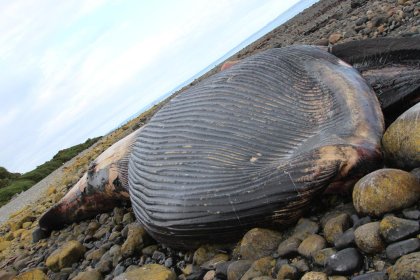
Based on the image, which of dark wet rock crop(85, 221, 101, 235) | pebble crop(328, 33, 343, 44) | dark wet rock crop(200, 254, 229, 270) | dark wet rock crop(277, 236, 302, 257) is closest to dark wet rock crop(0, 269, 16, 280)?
dark wet rock crop(85, 221, 101, 235)

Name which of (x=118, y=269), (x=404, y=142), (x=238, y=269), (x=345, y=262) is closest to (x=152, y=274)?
(x=238, y=269)

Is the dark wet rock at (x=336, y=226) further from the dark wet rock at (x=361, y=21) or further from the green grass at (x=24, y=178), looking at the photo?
the green grass at (x=24, y=178)

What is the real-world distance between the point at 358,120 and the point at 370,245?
131cm

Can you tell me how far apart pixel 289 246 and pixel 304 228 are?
27cm

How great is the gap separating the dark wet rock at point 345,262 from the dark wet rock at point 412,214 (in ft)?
1.36

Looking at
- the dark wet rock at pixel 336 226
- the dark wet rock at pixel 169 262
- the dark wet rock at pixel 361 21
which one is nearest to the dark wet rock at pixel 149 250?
the dark wet rock at pixel 169 262

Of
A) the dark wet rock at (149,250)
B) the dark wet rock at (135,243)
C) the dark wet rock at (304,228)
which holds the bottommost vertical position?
the dark wet rock at (304,228)

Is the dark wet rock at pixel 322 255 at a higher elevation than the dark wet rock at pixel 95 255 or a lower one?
lower

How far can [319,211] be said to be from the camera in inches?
150

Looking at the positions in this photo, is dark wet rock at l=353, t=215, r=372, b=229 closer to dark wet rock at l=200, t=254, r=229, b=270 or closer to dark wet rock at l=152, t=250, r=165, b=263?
dark wet rock at l=200, t=254, r=229, b=270

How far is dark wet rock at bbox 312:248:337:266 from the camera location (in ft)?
10.3

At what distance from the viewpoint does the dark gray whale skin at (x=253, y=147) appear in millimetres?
3568

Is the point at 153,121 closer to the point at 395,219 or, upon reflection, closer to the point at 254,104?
the point at 254,104

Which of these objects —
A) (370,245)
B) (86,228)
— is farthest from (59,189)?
(370,245)
